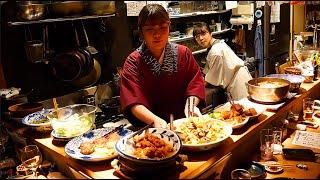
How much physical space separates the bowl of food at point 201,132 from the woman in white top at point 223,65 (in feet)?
8.92

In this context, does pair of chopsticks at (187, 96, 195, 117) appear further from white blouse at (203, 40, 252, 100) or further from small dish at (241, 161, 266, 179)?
white blouse at (203, 40, 252, 100)

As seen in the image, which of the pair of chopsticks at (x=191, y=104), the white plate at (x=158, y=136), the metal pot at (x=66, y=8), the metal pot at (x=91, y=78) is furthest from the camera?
the metal pot at (x=91, y=78)

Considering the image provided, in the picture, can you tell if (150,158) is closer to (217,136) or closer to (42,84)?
(217,136)

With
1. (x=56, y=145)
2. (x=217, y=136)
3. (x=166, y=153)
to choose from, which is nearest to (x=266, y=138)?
(x=217, y=136)

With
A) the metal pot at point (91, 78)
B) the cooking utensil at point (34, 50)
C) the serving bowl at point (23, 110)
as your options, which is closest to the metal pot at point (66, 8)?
the cooking utensil at point (34, 50)

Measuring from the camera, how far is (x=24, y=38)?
14.1 feet

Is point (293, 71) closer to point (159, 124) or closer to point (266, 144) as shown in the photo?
point (266, 144)

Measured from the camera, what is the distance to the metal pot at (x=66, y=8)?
4.14 meters

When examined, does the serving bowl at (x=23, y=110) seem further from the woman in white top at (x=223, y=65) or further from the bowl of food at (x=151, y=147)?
the woman in white top at (x=223, y=65)

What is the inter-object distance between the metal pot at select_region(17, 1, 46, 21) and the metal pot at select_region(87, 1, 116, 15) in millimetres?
701

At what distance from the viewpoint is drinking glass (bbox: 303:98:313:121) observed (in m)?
3.65

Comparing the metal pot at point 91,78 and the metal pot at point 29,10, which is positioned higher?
the metal pot at point 29,10

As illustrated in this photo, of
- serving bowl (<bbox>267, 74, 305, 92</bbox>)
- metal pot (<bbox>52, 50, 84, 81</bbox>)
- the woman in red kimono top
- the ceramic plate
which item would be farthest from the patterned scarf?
metal pot (<bbox>52, 50, 84, 81</bbox>)

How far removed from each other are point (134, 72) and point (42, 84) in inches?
86.2
